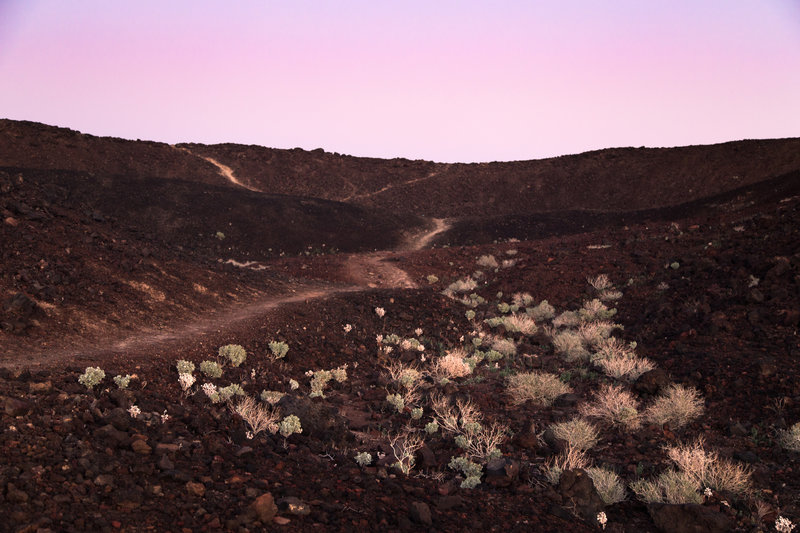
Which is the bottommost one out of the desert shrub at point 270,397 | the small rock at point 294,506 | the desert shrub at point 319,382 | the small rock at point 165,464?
the desert shrub at point 319,382

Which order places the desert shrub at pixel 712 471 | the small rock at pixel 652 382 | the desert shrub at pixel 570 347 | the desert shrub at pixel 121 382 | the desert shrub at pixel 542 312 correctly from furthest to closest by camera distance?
the desert shrub at pixel 542 312
the desert shrub at pixel 570 347
the small rock at pixel 652 382
the desert shrub at pixel 121 382
the desert shrub at pixel 712 471

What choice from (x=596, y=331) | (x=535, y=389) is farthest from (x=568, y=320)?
(x=535, y=389)

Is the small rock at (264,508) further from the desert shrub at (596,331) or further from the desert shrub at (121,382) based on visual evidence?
the desert shrub at (596,331)

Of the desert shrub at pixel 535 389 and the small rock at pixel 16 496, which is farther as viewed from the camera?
the desert shrub at pixel 535 389

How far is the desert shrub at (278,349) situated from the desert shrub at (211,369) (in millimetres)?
1718

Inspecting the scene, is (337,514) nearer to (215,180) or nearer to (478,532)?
(478,532)

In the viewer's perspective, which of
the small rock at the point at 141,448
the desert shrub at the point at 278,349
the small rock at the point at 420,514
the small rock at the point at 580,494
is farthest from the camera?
the desert shrub at the point at 278,349

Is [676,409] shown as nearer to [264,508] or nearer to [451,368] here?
[451,368]

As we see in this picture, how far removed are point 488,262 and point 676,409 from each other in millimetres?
16018

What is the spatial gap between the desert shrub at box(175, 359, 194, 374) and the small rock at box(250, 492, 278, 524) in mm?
4085

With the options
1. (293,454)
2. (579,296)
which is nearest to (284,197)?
(579,296)

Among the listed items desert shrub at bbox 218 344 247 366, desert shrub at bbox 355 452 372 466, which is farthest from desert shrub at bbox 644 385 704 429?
desert shrub at bbox 218 344 247 366

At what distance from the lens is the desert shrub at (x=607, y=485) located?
20.1ft

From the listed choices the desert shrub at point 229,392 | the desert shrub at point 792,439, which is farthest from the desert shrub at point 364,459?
the desert shrub at point 792,439
